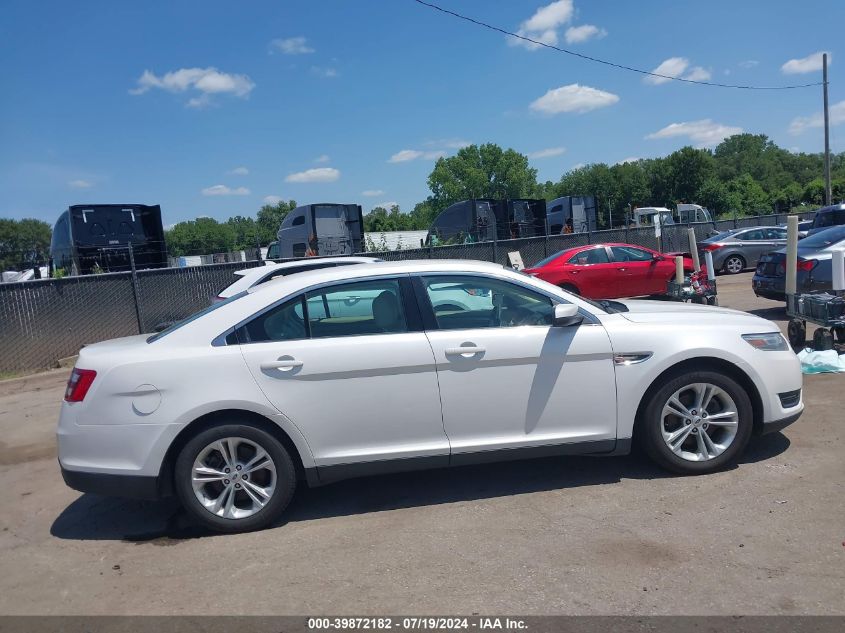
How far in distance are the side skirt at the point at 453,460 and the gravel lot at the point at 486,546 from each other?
0.95 ft

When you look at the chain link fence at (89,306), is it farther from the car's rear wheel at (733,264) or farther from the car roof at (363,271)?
the car's rear wheel at (733,264)

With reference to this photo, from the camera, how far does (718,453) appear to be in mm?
4566

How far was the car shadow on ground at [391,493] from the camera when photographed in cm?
445

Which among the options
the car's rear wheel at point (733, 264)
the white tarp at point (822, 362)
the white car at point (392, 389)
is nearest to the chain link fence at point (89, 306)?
the white car at point (392, 389)

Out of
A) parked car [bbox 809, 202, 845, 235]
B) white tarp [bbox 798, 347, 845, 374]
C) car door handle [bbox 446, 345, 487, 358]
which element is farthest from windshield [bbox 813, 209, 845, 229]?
car door handle [bbox 446, 345, 487, 358]

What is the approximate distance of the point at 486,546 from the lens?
12.4 feet

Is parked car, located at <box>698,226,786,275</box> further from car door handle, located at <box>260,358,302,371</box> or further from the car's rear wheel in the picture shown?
→ car door handle, located at <box>260,358,302,371</box>

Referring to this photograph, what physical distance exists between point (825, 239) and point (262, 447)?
989 centimetres

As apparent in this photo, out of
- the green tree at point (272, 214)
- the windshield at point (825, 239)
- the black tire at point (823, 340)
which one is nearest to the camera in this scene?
the black tire at point (823, 340)

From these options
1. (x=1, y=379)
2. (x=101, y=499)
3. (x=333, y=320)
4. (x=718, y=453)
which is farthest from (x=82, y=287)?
(x=718, y=453)

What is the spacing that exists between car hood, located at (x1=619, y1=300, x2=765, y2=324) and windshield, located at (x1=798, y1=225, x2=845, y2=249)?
6.46m

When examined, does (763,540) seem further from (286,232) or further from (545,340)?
(286,232)

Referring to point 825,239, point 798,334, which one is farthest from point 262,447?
point 825,239

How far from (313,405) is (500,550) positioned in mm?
1445
